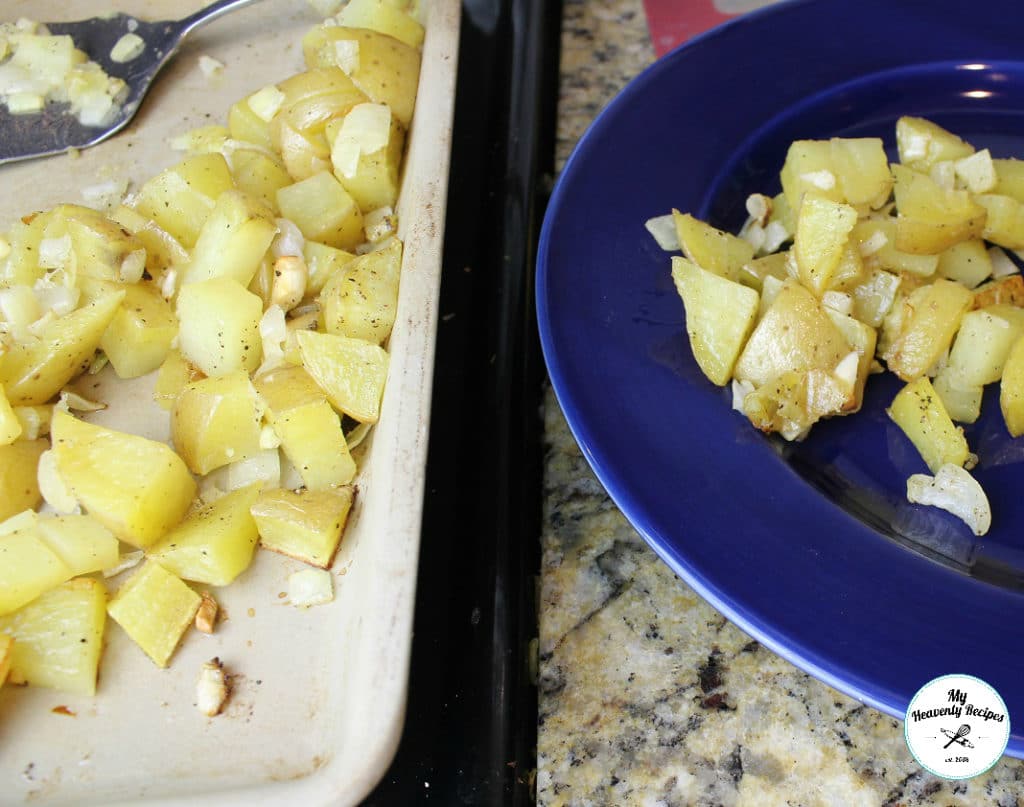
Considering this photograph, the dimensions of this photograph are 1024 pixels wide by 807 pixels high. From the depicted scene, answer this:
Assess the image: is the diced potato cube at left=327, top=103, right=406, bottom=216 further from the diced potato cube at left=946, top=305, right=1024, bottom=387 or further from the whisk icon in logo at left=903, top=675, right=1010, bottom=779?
the whisk icon in logo at left=903, top=675, right=1010, bottom=779

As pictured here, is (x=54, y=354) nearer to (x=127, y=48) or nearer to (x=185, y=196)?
(x=185, y=196)

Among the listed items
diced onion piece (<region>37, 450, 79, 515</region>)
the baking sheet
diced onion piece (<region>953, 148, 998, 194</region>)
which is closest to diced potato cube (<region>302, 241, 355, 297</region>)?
the baking sheet

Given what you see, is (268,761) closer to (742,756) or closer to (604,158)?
(742,756)

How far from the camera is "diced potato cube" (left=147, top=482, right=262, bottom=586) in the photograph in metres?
0.90

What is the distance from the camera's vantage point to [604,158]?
45.1 inches

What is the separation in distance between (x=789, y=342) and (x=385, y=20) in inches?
31.7

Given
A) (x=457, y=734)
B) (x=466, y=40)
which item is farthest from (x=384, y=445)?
(x=466, y=40)

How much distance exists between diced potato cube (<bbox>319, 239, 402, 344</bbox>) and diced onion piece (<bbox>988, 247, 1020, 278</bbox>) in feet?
2.38

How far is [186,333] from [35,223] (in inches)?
11.0

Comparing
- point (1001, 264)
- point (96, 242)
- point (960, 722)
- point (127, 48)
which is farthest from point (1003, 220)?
point (127, 48)

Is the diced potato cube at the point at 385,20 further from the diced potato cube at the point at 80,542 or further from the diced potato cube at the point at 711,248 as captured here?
the diced potato cube at the point at 80,542

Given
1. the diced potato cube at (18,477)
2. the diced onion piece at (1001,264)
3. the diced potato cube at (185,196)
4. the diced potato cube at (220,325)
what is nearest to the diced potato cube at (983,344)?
the diced onion piece at (1001,264)

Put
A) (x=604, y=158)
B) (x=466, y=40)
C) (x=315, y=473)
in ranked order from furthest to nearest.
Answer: (x=466, y=40), (x=604, y=158), (x=315, y=473)

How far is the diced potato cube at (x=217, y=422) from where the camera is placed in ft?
3.23
